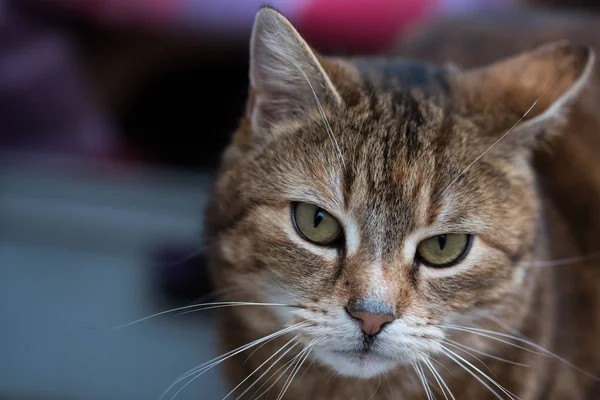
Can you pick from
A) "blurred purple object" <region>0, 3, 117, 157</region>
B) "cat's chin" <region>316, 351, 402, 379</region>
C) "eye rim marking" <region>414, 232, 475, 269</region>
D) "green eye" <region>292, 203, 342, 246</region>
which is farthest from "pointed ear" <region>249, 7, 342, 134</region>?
"blurred purple object" <region>0, 3, 117, 157</region>

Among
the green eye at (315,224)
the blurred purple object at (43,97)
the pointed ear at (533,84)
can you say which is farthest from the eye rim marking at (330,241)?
the blurred purple object at (43,97)

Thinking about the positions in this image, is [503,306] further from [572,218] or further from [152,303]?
[152,303]

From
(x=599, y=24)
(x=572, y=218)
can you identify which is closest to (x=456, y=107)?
(x=572, y=218)

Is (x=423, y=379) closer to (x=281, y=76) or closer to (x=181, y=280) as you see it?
(x=281, y=76)

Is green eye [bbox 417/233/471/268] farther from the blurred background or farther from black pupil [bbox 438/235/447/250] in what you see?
the blurred background

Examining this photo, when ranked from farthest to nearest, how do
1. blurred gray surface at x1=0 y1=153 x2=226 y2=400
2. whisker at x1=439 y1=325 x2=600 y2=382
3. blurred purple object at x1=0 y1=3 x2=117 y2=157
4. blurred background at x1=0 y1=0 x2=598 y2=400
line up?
blurred purple object at x1=0 y1=3 x2=117 y2=157 → blurred background at x1=0 y1=0 x2=598 y2=400 → blurred gray surface at x1=0 y1=153 x2=226 y2=400 → whisker at x1=439 y1=325 x2=600 y2=382

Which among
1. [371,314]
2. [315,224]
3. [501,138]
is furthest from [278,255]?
[501,138]

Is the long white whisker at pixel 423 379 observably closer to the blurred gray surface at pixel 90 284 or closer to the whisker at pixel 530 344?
the whisker at pixel 530 344
